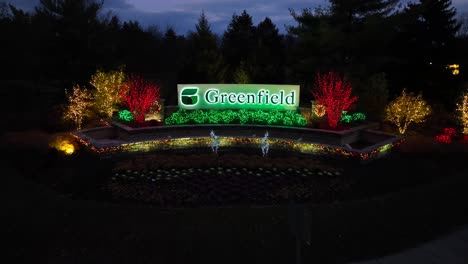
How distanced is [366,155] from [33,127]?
1959 cm

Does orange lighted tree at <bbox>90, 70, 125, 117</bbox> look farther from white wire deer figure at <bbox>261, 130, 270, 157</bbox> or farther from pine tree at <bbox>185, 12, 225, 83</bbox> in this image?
white wire deer figure at <bbox>261, 130, 270, 157</bbox>

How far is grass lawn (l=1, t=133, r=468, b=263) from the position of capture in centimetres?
786

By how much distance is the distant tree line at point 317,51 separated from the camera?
22734 mm

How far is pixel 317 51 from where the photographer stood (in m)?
24.8

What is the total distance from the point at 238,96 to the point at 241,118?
1709 mm

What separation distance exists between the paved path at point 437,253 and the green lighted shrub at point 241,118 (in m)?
10.6

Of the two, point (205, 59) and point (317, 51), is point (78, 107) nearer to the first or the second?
point (205, 59)

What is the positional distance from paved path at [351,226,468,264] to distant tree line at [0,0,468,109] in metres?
12.3

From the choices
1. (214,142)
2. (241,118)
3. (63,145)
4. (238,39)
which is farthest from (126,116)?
(238,39)

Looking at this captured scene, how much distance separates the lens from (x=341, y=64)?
24.2 meters

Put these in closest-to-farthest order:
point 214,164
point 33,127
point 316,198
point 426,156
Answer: point 316,198, point 214,164, point 426,156, point 33,127

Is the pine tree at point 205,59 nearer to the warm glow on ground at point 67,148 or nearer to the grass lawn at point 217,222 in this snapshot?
the warm glow on ground at point 67,148

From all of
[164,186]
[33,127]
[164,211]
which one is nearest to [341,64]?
[164,186]

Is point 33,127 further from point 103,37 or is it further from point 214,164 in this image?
point 214,164
